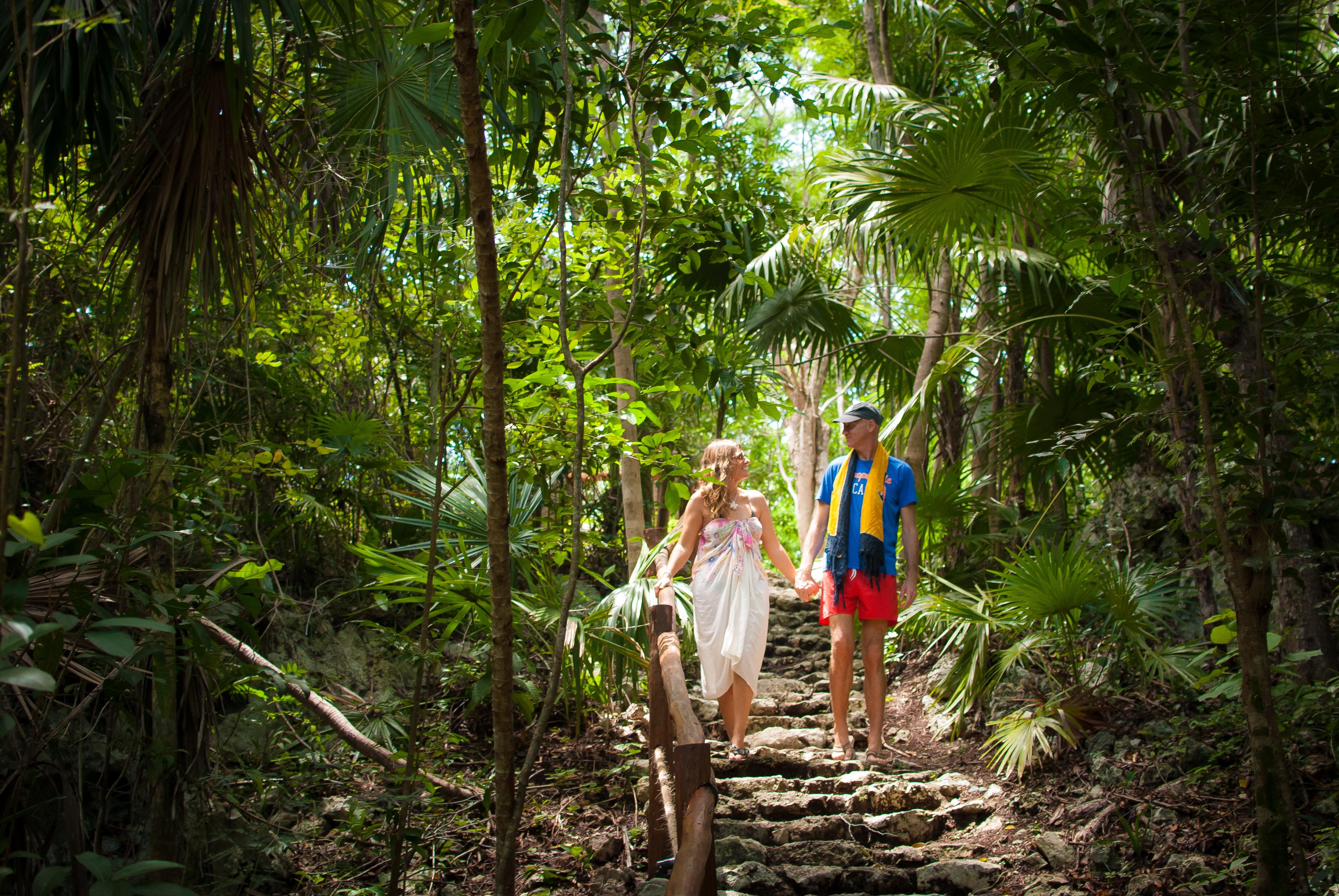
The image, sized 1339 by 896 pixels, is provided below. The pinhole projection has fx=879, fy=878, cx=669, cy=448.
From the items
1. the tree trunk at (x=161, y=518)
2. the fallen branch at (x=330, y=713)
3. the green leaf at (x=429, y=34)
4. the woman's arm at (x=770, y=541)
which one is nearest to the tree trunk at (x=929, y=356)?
the woman's arm at (x=770, y=541)

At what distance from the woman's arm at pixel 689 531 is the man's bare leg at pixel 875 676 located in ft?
2.95

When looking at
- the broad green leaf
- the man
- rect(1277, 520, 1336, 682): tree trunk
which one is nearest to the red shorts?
the man

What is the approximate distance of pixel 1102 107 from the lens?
2.90 m

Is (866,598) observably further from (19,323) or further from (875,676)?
(19,323)

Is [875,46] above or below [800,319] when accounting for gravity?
above

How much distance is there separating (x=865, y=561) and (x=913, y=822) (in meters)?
1.16

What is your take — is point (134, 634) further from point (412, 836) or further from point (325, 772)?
point (325, 772)

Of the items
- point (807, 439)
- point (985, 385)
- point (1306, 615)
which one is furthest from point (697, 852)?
point (807, 439)

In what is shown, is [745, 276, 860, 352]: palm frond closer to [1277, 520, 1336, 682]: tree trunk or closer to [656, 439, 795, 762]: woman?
[656, 439, 795, 762]: woman

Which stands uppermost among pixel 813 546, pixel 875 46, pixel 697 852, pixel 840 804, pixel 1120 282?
pixel 875 46

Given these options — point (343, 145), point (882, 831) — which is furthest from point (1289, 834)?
point (343, 145)

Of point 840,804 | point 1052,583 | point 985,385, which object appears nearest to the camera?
point 840,804

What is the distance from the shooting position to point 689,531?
14.0ft

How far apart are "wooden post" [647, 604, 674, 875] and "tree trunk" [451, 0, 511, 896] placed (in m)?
0.94
